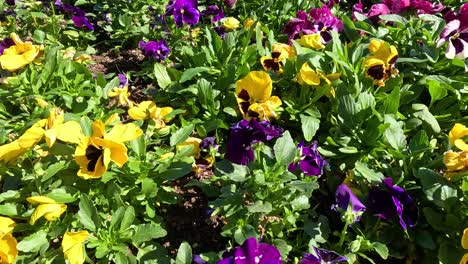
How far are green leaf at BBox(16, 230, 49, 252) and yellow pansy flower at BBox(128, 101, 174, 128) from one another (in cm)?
75

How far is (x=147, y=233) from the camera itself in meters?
1.87

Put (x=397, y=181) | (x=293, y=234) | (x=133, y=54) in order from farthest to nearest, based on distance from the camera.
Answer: (x=133, y=54) → (x=293, y=234) → (x=397, y=181)

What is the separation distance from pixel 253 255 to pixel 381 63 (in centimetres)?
123

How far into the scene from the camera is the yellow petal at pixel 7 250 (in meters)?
1.74

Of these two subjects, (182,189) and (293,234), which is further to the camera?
(182,189)

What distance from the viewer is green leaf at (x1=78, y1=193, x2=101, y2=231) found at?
1.83m

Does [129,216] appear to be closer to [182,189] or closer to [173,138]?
[173,138]

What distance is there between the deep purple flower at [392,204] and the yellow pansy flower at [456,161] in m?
0.20

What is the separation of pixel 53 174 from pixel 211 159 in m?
0.74

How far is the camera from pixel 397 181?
2.05m

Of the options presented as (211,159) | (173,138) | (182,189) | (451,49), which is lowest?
(182,189)

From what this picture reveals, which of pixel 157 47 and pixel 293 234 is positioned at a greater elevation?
pixel 157 47

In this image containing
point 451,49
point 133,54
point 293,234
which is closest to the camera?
point 293,234

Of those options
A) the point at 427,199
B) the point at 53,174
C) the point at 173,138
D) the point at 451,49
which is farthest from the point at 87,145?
the point at 451,49
